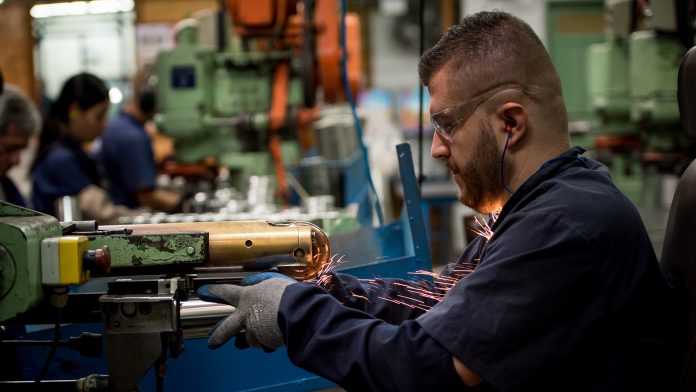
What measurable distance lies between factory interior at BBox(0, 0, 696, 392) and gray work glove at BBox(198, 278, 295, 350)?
5 centimetres

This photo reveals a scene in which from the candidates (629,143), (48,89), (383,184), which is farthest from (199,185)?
(48,89)

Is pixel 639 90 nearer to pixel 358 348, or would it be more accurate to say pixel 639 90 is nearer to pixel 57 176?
pixel 57 176

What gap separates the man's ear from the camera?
5.23ft

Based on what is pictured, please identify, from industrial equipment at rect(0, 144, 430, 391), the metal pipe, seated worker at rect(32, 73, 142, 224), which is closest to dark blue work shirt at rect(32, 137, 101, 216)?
seated worker at rect(32, 73, 142, 224)

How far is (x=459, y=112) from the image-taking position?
166 cm

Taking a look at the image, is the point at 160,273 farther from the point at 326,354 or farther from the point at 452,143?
the point at 452,143

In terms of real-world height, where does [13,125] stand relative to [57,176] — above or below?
above

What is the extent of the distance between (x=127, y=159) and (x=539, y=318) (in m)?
3.66

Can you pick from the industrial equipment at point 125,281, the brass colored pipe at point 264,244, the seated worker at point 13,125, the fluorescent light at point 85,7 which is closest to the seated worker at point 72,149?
the seated worker at point 13,125

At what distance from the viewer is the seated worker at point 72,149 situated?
394 cm

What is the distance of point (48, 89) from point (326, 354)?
7.39m

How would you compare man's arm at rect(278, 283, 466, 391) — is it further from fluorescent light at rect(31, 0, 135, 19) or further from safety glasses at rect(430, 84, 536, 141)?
fluorescent light at rect(31, 0, 135, 19)

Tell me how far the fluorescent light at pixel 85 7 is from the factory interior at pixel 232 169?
0.02m

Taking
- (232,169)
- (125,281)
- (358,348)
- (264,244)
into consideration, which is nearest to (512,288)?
(358,348)
